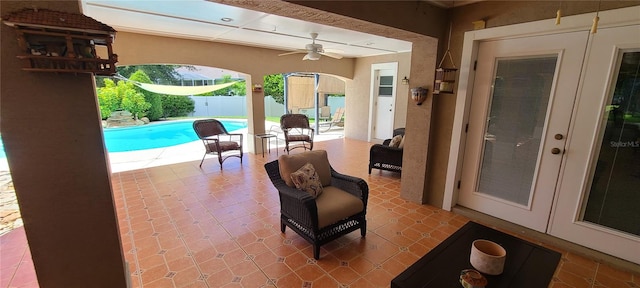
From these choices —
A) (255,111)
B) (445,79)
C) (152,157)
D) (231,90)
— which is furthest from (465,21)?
(231,90)

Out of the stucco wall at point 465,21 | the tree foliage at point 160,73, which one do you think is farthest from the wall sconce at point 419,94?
the tree foliage at point 160,73

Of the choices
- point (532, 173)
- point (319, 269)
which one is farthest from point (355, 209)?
point (532, 173)

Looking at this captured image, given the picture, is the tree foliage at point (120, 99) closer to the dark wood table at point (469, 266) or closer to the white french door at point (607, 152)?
the dark wood table at point (469, 266)

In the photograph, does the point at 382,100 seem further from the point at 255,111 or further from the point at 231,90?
the point at 231,90

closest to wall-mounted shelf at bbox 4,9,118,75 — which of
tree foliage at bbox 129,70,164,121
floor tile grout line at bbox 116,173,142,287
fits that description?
floor tile grout line at bbox 116,173,142,287

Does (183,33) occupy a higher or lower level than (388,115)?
higher

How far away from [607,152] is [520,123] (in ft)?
2.18

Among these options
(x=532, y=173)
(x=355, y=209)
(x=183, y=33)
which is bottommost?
(x=355, y=209)

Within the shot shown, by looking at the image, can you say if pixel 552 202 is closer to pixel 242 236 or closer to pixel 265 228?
pixel 265 228

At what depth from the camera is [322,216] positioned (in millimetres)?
2240

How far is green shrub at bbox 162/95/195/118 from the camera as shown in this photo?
39.2ft

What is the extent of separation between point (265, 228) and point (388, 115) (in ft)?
16.9

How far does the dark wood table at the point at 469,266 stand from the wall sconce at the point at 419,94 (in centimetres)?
172

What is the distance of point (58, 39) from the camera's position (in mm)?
1170
